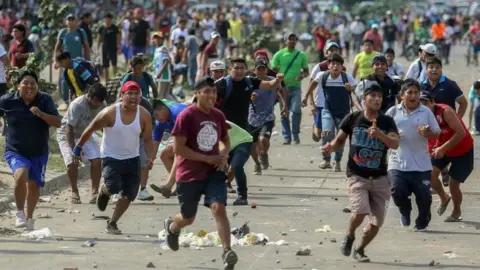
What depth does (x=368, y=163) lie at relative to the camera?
11094 millimetres

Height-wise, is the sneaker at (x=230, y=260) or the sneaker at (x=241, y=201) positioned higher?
the sneaker at (x=230, y=260)

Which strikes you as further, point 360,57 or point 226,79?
point 360,57

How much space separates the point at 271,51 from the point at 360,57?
1957cm

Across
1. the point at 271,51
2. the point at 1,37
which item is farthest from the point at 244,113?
the point at 271,51

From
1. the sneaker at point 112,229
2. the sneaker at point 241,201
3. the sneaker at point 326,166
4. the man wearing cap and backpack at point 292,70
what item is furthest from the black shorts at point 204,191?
the man wearing cap and backpack at point 292,70

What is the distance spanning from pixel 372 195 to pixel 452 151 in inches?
101

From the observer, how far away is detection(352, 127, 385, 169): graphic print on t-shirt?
1108 centimetres

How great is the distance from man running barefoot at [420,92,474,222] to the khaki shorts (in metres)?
1.83

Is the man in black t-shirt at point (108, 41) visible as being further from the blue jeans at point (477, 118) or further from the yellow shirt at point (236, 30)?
the yellow shirt at point (236, 30)

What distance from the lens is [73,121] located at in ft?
47.5

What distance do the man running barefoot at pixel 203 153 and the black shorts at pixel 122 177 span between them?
181 cm

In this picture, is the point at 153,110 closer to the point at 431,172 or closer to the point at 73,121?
the point at 73,121

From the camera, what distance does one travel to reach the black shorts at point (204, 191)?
10.6 m

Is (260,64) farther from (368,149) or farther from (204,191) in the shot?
(204,191)
